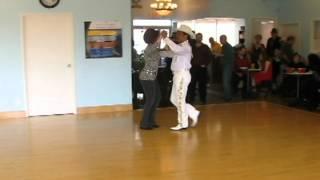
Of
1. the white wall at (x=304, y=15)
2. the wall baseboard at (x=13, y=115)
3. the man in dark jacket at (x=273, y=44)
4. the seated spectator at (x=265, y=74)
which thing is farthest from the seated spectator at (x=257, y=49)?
the wall baseboard at (x=13, y=115)

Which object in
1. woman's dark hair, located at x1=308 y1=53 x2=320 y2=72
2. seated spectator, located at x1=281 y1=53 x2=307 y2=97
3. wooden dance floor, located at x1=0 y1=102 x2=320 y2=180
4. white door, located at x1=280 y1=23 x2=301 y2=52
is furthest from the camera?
white door, located at x1=280 y1=23 x2=301 y2=52

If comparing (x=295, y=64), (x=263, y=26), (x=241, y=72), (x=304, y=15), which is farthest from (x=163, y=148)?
(x=263, y=26)

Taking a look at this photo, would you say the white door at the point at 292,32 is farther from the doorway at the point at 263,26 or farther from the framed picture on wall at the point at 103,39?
the framed picture on wall at the point at 103,39

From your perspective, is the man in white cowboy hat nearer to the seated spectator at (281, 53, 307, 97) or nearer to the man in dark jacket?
the seated spectator at (281, 53, 307, 97)

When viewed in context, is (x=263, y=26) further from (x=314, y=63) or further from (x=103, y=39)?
(x=103, y=39)

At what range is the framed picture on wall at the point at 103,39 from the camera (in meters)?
8.24

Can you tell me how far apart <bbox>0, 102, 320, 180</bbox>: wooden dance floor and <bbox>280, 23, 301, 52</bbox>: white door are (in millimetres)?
4408

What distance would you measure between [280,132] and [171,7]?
20.0ft

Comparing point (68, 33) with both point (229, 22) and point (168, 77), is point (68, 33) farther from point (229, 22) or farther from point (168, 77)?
point (229, 22)

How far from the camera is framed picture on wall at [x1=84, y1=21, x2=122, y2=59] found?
8.24 metres

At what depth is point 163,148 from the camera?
5.54 m

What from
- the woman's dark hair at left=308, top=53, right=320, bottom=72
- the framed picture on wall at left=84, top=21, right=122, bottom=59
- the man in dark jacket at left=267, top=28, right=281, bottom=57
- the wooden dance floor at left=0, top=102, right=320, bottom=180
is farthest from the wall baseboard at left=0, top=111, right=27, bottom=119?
the man in dark jacket at left=267, top=28, right=281, bottom=57

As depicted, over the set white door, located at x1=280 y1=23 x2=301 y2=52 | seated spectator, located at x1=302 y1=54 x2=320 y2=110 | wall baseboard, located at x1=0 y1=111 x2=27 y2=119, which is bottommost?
wall baseboard, located at x1=0 y1=111 x2=27 y2=119

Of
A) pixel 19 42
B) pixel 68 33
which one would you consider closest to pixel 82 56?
pixel 68 33
